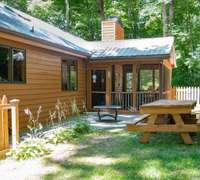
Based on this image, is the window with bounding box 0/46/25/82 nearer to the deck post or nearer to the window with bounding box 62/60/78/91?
the deck post

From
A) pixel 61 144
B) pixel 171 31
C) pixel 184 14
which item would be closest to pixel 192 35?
pixel 171 31

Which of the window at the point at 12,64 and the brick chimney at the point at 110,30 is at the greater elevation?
the brick chimney at the point at 110,30

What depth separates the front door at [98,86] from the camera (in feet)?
51.3

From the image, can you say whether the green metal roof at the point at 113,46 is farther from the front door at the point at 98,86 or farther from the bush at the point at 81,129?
the bush at the point at 81,129

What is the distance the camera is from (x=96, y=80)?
52.2 feet

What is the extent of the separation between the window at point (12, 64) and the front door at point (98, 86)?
6260 millimetres

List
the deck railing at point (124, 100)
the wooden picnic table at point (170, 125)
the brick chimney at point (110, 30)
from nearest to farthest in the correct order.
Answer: the wooden picnic table at point (170, 125) → the deck railing at point (124, 100) → the brick chimney at point (110, 30)

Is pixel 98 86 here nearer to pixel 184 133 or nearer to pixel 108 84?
pixel 108 84

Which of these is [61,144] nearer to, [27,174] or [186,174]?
[27,174]

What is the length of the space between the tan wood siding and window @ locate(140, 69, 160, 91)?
5212 millimetres

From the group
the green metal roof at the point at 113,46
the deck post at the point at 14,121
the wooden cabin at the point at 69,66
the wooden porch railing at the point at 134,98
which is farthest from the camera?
the wooden porch railing at the point at 134,98

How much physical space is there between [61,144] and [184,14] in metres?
23.1

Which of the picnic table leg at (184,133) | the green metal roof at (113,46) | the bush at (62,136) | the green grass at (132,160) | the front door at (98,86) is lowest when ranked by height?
the green grass at (132,160)

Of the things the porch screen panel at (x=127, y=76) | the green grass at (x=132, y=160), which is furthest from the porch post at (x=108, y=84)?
the green grass at (x=132, y=160)
